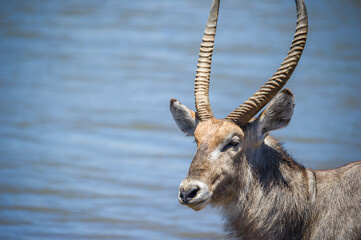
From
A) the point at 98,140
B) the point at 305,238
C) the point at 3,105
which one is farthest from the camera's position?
the point at 3,105

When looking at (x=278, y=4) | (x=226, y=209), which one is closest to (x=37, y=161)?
(x=226, y=209)

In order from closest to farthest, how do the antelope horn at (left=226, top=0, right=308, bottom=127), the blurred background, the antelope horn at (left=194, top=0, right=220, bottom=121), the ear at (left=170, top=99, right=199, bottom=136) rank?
1. the antelope horn at (left=226, top=0, right=308, bottom=127)
2. the antelope horn at (left=194, top=0, right=220, bottom=121)
3. the ear at (left=170, top=99, right=199, bottom=136)
4. the blurred background

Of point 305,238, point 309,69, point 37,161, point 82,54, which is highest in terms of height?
point 82,54

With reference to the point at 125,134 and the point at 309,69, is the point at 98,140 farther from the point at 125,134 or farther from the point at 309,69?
the point at 309,69

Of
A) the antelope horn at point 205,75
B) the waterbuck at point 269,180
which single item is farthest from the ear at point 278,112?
the antelope horn at point 205,75

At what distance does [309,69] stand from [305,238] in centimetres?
1415

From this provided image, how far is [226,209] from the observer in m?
6.80

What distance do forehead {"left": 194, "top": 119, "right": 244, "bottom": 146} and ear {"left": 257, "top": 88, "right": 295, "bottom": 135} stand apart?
0.93 ft

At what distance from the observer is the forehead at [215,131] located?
656 cm

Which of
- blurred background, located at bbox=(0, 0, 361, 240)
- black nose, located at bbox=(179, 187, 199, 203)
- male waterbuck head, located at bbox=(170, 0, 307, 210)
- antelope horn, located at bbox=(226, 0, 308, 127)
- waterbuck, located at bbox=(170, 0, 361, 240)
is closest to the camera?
black nose, located at bbox=(179, 187, 199, 203)

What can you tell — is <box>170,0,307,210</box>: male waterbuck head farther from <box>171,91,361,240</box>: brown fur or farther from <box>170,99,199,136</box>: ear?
<box>170,99,199,136</box>: ear

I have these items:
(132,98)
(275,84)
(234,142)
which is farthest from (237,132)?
(132,98)

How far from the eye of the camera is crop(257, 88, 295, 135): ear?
6531 millimetres

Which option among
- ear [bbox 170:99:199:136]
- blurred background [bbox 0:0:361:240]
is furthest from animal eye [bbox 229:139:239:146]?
blurred background [bbox 0:0:361:240]
